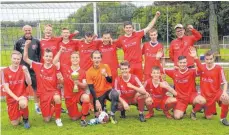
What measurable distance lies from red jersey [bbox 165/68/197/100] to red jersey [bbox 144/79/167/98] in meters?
0.28

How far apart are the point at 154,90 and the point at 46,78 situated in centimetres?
202

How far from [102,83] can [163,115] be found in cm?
143

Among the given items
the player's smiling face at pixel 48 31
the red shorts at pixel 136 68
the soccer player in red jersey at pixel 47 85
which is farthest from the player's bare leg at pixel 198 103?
the player's smiling face at pixel 48 31

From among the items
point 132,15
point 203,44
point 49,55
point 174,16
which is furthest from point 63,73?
point 203,44

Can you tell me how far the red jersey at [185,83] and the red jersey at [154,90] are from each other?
11.2 inches

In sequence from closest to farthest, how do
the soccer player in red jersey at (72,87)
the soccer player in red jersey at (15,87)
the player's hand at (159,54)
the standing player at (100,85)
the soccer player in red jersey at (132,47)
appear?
the soccer player in red jersey at (15,87) < the standing player at (100,85) < the soccer player in red jersey at (72,87) < the player's hand at (159,54) < the soccer player in red jersey at (132,47)

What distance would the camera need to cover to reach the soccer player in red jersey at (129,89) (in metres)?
6.34

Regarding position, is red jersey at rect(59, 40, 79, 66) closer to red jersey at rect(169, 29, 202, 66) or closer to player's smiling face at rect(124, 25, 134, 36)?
player's smiling face at rect(124, 25, 134, 36)

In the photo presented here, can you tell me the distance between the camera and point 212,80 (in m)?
6.37

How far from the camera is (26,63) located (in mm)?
7109

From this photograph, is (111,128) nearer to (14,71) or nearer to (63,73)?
(63,73)

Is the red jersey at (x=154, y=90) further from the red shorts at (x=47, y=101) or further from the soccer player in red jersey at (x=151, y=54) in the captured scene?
the red shorts at (x=47, y=101)

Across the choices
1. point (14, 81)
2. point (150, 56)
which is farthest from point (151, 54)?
point (14, 81)

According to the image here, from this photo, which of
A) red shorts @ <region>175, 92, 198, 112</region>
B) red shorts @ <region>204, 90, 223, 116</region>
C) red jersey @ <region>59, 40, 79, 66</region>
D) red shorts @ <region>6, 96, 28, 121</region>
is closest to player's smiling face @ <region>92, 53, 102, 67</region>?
red jersey @ <region>59, 40, 79, 66</region>
